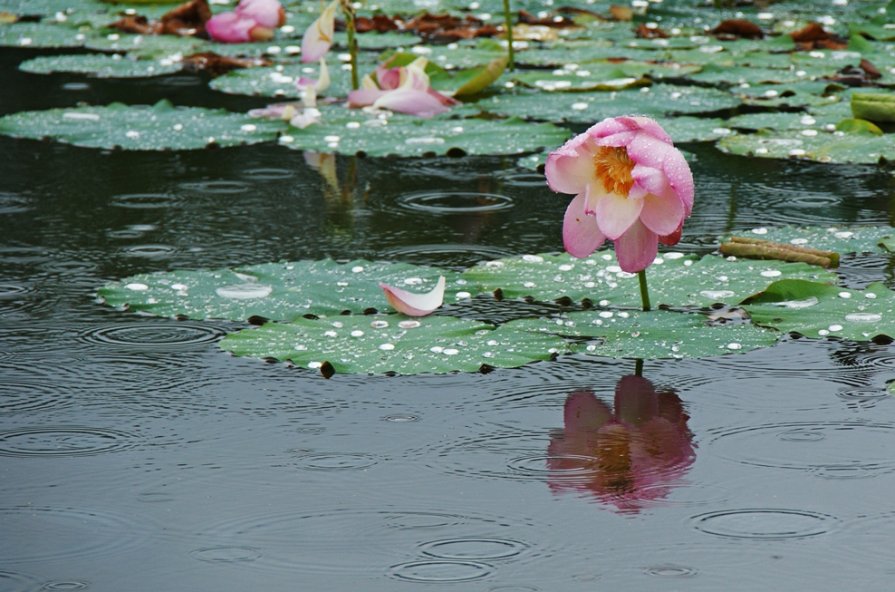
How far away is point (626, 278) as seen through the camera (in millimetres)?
2533

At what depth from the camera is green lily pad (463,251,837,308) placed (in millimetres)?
2434

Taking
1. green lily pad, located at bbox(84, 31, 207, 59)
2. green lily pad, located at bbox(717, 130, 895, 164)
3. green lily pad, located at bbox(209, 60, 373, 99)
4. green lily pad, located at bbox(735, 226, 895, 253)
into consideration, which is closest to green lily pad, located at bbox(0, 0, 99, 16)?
green lily pad, located at bbox(84, 31, 207, 59)

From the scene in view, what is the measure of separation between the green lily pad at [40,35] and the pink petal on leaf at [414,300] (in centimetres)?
409

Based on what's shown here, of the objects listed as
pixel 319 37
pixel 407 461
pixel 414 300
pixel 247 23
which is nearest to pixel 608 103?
pixel 319 37

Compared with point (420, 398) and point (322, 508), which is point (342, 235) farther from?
point (322, 508)

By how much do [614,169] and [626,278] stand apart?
1.17ft

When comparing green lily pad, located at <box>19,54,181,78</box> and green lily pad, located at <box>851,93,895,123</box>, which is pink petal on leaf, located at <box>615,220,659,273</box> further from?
green lily pad, located at <box>19,54,181,78</box>

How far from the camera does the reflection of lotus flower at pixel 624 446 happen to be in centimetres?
174

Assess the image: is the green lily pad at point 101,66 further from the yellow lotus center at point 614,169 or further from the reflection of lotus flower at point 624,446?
the reflection of lotus flower at point 624,446

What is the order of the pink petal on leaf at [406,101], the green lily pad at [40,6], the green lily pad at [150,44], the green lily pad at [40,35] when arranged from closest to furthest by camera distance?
the pink petal on leaf at [406,101] < the green lily pad at [150,44] < the green lily pad at [40,35] < the green lily pad at [40,6]

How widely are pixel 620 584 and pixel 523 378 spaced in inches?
26.8

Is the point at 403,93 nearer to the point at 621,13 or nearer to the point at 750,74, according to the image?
the point at 750,74

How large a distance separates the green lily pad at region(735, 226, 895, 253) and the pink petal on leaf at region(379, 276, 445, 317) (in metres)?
0.80

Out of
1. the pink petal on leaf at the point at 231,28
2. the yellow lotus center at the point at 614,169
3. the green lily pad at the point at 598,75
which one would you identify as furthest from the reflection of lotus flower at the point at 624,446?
the pink petal on leaf at the point at 231,28
